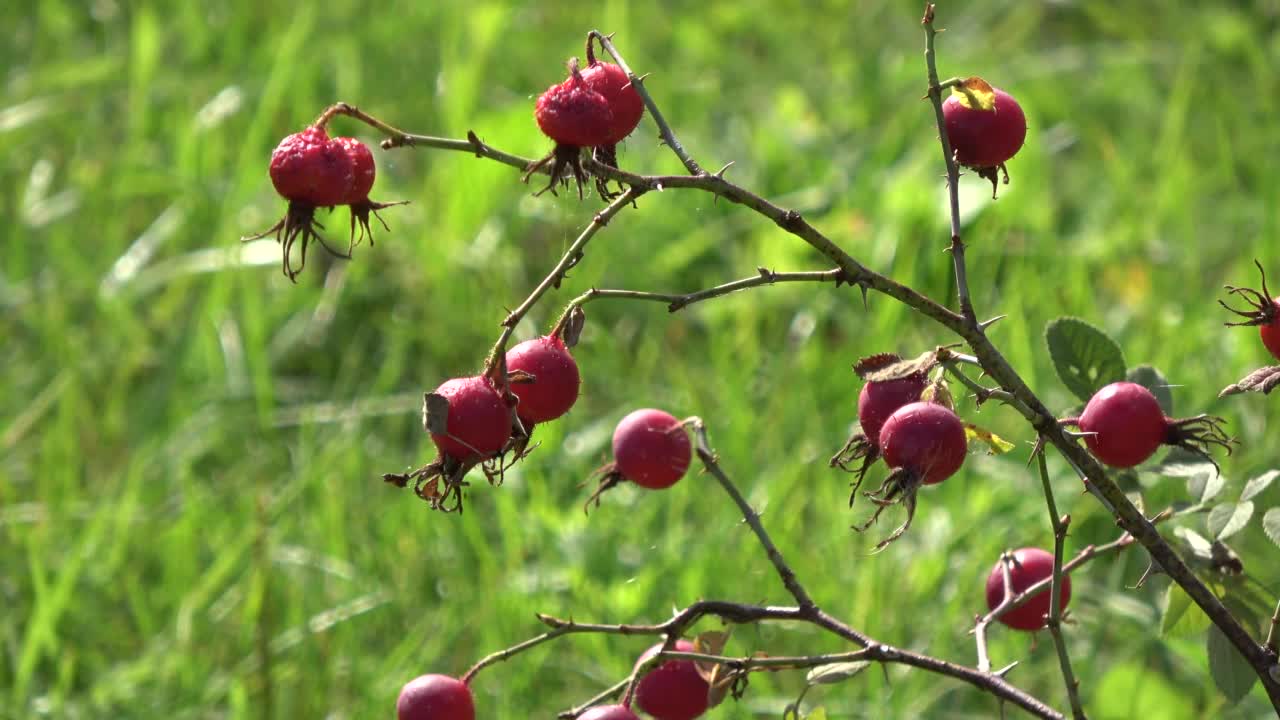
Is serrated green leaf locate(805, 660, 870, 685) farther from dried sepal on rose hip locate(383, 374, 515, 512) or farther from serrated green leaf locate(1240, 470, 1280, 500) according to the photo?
serrated green leaf locate(1240, 470, 1280, 500)

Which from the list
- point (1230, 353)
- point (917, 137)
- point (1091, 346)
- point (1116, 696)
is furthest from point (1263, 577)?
point (917, 137)

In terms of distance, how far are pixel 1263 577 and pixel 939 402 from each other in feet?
3.96

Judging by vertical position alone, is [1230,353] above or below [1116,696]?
above

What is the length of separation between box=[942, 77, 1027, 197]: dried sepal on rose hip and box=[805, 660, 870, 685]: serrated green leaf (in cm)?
38

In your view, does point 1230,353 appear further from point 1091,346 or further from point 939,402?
point 939,402

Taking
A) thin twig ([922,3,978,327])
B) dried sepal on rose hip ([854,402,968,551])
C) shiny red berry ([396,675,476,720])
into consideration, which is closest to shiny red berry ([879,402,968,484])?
dried sepal on rose hip ([854,402,968,551])

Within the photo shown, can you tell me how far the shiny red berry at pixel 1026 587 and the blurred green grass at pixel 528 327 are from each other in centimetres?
49

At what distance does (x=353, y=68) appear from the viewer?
3.81 m

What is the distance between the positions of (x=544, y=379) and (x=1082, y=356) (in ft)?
1.63

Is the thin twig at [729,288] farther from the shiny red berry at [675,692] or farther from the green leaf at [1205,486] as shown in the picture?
the green leaf at [1205,486]

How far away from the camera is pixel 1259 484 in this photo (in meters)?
1.40

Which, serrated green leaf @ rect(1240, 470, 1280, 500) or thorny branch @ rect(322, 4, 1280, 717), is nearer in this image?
thorny branch @ rect(322, 4, 1280, 717)

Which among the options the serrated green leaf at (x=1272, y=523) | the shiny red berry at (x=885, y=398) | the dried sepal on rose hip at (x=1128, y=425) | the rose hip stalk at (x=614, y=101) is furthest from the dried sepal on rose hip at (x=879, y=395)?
the serrated green leaf at (x=1272, y=523)

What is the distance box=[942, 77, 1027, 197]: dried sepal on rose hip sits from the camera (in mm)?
1266
